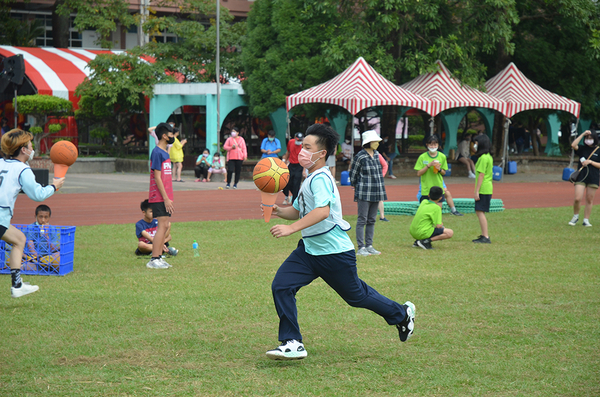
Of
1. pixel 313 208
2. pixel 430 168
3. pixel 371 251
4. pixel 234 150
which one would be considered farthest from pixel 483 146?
pixel 234 150

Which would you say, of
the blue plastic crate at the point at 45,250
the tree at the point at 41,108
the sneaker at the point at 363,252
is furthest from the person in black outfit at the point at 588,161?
the tree at the point at 41,108

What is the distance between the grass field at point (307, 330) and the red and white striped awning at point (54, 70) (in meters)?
23.2

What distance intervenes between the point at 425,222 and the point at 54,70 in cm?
2638

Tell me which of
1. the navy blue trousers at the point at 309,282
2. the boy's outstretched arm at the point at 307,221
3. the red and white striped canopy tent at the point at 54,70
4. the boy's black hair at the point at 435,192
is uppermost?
the red and white striped canopy tent at the point at 54,70

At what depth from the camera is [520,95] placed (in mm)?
26984

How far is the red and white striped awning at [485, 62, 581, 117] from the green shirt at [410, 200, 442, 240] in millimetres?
16569

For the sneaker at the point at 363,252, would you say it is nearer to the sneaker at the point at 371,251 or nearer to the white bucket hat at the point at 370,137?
the sneaker at the point at 371,251

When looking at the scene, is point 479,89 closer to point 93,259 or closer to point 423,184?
point 423,184

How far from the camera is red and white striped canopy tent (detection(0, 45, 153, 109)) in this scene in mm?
31250

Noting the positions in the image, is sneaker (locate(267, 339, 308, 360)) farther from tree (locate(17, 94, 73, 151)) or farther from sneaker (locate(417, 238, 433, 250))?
tree (locate(17, 94, 73, 151))

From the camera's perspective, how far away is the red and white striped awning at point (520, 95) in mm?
26520

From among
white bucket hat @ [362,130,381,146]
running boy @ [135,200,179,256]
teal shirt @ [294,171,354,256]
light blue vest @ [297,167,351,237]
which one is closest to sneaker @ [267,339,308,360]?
teal shirt @ [294,171,354,256]

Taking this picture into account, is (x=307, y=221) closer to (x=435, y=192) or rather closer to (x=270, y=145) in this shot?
(x=435, y=192)

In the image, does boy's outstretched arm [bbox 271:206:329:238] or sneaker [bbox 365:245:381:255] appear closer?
boy's outstretched arm [bbox 271:206:329:238]
